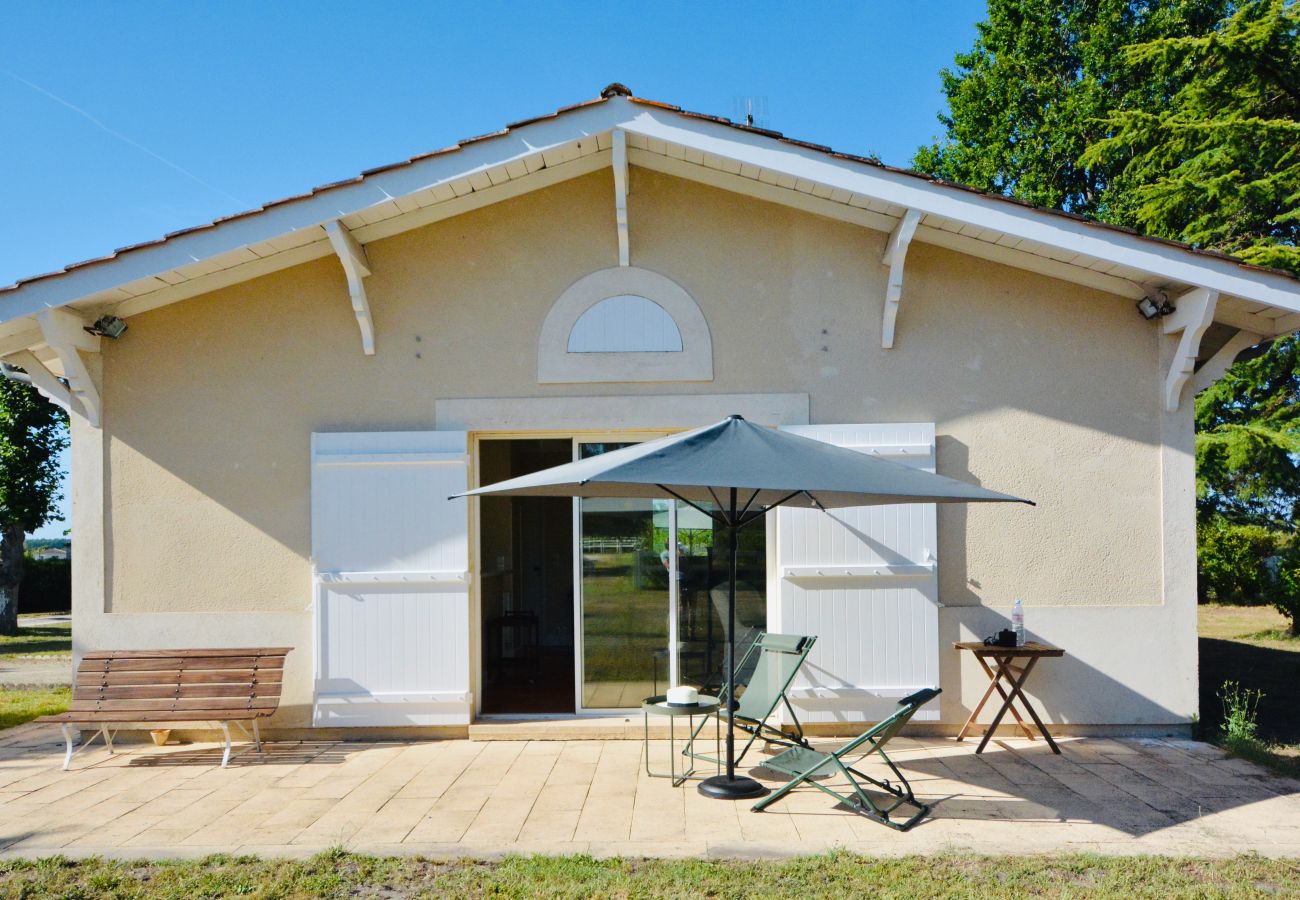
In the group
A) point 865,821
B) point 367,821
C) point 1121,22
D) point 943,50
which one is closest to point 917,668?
point 865,821

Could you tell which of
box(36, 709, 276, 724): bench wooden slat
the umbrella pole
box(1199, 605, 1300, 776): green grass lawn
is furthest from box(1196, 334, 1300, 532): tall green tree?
box(36, 709, 276, 724): bench wooden slat

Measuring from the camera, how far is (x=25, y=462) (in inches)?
617

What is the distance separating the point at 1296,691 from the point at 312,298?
890 cm

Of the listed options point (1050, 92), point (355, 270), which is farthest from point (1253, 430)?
point (355, 270)

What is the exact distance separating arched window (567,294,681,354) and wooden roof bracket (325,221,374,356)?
144cm

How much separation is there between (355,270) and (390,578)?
7.04 ft

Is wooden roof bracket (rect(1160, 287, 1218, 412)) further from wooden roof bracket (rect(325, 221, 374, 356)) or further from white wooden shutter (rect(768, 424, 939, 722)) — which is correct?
wooden roof bracket (rect(325, 221, 374, 356))

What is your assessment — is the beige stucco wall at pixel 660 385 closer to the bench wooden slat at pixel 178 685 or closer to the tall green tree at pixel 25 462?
the bench wooden slat at pixel 178 685

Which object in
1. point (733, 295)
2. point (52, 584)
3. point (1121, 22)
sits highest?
point (1121, 22)

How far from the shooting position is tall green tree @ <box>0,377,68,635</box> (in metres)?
15.5

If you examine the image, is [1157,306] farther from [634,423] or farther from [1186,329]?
[634,423]

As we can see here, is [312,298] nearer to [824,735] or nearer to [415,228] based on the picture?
[415,228]

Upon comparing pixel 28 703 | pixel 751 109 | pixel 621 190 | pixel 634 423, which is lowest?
pixel 28 703

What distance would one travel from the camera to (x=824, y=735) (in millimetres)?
6625
